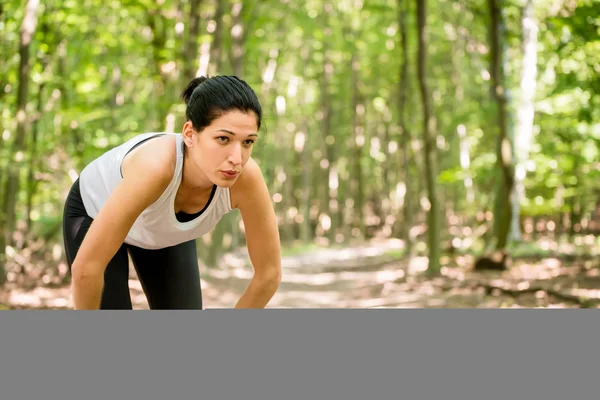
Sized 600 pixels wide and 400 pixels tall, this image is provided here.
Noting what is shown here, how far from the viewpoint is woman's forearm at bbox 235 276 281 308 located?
7.37ft

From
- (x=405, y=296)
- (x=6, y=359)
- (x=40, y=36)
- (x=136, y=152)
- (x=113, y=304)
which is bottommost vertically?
(x=405, y=296)

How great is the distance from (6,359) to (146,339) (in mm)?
205

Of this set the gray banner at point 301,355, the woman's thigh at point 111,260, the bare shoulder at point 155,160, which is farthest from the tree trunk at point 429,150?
the gray banner at point 301,355

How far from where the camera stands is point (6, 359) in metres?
1.01

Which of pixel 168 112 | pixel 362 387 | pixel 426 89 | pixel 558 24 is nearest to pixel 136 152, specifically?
pixel 362 387

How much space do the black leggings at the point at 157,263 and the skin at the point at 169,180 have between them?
16.8 inches

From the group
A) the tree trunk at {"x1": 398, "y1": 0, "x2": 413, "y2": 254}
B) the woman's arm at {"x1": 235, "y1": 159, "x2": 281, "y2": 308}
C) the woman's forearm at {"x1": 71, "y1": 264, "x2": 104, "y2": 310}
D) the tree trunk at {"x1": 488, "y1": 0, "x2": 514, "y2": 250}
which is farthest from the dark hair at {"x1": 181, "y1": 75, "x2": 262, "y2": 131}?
the tree trunk at {"x1": 398, "y1": 0, "x2": 413, "y2": 254}

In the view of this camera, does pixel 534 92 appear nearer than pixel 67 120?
No

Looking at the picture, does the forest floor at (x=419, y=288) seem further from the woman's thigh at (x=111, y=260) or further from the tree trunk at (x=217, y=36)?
the woman's thigh at (x=111, y=260)

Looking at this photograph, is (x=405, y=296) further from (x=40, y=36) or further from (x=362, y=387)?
(x=362, y=387)

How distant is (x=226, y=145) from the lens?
186cm

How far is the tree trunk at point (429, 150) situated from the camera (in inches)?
455

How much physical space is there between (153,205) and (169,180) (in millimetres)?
134

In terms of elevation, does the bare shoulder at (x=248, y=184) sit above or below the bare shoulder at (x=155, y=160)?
below
